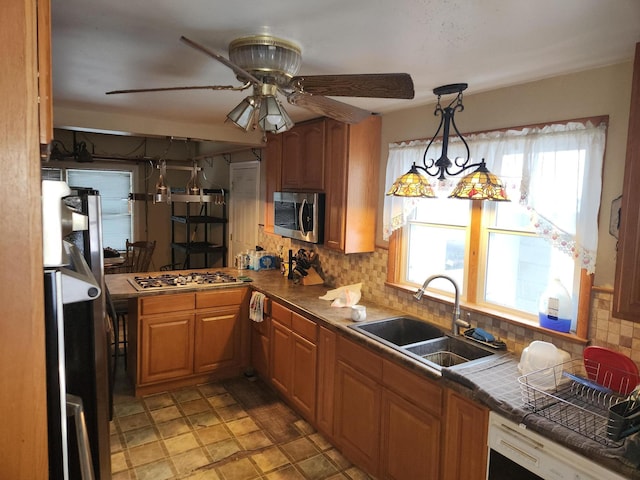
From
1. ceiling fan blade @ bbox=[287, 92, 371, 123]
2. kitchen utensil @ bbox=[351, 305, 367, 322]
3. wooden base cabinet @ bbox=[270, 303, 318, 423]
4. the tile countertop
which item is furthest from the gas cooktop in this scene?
ceiling fan blade @ bbox=[287, 92, 371, 123]

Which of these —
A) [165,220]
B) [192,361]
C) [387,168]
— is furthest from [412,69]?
[165,220]

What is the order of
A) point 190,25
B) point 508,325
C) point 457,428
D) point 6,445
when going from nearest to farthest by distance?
point 6,445 → point 190,25 → point 457,428 → point 508,325

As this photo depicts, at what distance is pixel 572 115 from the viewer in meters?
2.07

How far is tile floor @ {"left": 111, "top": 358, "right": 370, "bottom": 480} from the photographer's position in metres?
2.57

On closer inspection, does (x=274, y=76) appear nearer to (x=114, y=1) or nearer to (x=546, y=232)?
(x=114, y=1)

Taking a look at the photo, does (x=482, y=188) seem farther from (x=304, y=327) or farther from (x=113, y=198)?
(x=113, y=198)

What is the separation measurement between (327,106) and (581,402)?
5.21ft

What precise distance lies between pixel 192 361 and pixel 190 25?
273cm

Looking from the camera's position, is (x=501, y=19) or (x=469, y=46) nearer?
(x=501, y=19)

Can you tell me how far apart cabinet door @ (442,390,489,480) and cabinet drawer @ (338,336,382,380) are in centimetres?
50

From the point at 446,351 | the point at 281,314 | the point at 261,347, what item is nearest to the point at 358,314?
the point at 446,351

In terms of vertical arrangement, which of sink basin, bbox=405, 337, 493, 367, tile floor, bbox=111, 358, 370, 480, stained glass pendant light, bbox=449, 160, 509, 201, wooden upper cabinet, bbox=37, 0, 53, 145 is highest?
wooden upper cabinet, bbox=37, 0, 53, 145

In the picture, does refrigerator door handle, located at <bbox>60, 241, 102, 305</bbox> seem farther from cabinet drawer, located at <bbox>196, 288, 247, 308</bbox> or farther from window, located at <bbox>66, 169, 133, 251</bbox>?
window, located at <bbox>66, 169, 133, 251</bbox>

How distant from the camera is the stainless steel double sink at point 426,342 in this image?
2312 millimetres
